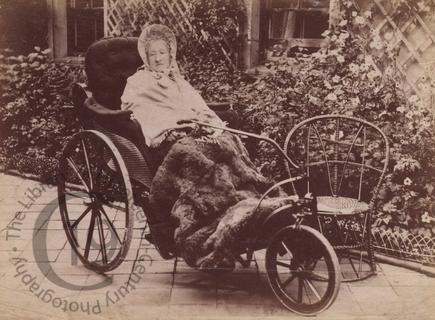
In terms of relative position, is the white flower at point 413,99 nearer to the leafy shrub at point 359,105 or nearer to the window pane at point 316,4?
the leafy shrub at point 359,105

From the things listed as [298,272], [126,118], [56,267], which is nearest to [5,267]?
[56,267]

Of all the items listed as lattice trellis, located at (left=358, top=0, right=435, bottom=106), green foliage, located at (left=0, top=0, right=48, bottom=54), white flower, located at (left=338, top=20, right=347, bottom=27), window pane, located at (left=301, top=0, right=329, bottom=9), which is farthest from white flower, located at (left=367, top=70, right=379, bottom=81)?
green foliage, located at (left=0, top=0, right=48, bottom=54)

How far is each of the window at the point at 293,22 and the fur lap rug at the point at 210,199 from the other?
650mm

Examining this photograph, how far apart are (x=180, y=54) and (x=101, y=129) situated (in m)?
0.64

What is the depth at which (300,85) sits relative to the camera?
14.2ft

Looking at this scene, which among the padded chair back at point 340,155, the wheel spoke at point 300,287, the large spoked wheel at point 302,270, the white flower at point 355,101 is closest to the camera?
the large spoked wheel at point 302,270

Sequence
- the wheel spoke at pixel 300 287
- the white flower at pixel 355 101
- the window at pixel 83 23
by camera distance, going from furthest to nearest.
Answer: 1. the white flower at pixel 355 101
2. the window at pixel 83 23
3. the wheel spoke at pixel 300 287

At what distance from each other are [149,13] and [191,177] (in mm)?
974

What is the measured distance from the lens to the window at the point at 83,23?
3.83 meters

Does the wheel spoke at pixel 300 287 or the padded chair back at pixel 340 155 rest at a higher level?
the padded chair back at pixel 340 155

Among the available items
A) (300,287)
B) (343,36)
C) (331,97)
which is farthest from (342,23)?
(300,287)

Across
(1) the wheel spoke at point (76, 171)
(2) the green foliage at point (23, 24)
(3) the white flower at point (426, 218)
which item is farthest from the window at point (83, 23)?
(3) the white flower at point (426, 218)

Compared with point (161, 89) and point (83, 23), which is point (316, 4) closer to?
point (161, 89)

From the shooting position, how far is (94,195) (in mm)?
3938
